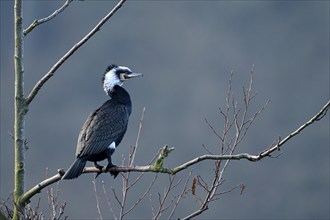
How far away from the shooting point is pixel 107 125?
390 centimetres

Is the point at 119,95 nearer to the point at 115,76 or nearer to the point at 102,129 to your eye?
the point at 115,76

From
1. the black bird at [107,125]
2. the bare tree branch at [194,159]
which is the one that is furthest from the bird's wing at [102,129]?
Result: the bare tree branch at [194,159]

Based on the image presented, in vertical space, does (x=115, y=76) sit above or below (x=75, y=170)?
above

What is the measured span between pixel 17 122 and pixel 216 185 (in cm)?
106

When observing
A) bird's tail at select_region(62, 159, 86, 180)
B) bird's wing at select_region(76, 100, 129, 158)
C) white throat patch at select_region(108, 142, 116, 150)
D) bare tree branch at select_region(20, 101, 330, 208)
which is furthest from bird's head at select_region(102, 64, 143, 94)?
bare tree branch at select_region(20, 101, 330, 208)

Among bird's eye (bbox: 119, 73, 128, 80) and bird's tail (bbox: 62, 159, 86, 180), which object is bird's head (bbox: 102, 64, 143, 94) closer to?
bird's eye (bbox: 119, 73, 128, 80)

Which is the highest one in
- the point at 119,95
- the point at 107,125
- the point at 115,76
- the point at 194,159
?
the point at 115,76

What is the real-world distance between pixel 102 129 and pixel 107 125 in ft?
0.21

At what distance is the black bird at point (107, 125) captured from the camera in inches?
145

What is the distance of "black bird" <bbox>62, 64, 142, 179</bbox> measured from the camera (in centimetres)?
367

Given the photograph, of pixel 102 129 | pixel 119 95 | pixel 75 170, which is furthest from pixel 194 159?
pixel 119 95

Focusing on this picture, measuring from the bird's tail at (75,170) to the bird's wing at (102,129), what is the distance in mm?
118

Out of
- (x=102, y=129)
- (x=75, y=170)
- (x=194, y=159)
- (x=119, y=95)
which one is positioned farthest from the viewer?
(x=119, y=95)

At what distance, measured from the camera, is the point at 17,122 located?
2732 mm
